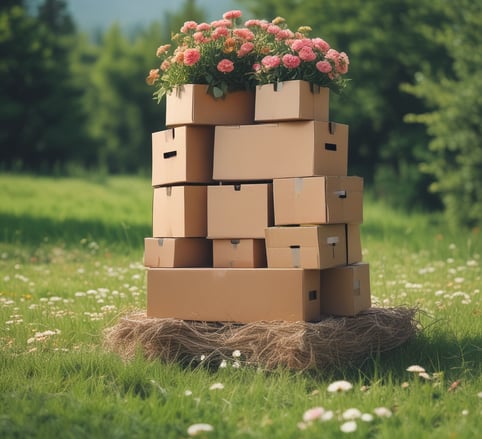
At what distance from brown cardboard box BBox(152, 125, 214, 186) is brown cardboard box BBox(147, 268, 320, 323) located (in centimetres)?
63

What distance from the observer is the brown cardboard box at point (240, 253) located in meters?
5.27

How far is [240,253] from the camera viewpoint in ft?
17.4

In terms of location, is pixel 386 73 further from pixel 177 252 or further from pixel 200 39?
pixel 177 252

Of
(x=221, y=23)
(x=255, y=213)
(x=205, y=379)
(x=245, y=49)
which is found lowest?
(x=205, y=379)

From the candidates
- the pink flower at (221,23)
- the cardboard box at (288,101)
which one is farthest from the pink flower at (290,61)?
the pink flower at (221,23)

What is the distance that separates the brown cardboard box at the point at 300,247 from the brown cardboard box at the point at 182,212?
22.4 inches

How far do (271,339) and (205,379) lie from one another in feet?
1.60

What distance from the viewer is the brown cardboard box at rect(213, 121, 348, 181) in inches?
204

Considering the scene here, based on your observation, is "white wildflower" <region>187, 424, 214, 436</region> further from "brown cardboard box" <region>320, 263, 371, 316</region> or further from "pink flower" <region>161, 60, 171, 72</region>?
"pink flower" <region>161, 60, 171, 72</region>

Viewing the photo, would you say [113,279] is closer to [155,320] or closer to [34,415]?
[155,320]

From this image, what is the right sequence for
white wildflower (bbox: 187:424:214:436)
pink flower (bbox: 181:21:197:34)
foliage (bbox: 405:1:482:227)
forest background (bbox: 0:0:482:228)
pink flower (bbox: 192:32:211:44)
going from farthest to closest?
forest background (bbox: 0:0:482:228)
foliage (bbox: 405:1:482:227)
pink flower (bbox: 181:21:197:34)
pink flower (bbox: 192:32:211:44)
white wildflower (bbox: 187:424:214:436)

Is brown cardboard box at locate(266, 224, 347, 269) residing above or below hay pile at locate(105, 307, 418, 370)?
above

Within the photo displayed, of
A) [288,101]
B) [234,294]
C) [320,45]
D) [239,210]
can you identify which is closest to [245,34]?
[320,45]

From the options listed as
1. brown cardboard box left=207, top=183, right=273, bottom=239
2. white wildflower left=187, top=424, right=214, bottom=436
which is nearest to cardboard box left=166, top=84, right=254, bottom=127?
brown cardboard box left=207, top=183, right=273, bottom=239
